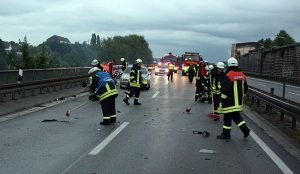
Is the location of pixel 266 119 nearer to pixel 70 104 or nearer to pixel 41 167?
pixel 70 104

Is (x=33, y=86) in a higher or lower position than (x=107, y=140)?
higher

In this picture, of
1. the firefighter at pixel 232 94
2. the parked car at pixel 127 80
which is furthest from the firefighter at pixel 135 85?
the parked car at pixel 127 80

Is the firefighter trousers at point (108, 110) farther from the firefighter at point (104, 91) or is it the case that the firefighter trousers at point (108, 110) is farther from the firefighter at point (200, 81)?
the firefighter at point (200, 81)

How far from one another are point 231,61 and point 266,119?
178 inches

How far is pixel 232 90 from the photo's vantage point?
10.9m

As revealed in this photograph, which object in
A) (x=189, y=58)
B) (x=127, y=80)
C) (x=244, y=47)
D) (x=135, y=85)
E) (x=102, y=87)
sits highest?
(x=244, y=47)

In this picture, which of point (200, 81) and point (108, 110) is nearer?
point (108, 110)

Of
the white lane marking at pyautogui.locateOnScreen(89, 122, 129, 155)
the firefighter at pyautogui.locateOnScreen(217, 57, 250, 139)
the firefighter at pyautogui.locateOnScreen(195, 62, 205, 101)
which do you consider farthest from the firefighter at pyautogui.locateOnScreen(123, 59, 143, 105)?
the firefighter at pyautogui.locateOnScreen(217, 57, 250, 139)

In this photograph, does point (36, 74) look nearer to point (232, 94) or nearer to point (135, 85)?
point (135, 85)

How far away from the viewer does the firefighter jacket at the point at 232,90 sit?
1080 centimetres

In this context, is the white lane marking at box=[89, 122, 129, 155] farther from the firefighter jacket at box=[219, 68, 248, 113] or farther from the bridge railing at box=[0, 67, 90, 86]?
the bridge railing at box=[0, 67, 90, 86]

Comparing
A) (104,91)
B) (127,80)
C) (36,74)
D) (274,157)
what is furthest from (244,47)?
(274,157)

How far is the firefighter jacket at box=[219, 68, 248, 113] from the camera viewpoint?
10805mm

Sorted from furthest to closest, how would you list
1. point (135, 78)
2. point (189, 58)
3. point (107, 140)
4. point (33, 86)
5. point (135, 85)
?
point (189, 58)
point (33, 86)
point (135, 78)
point (135, 85)
point (107, 140)
